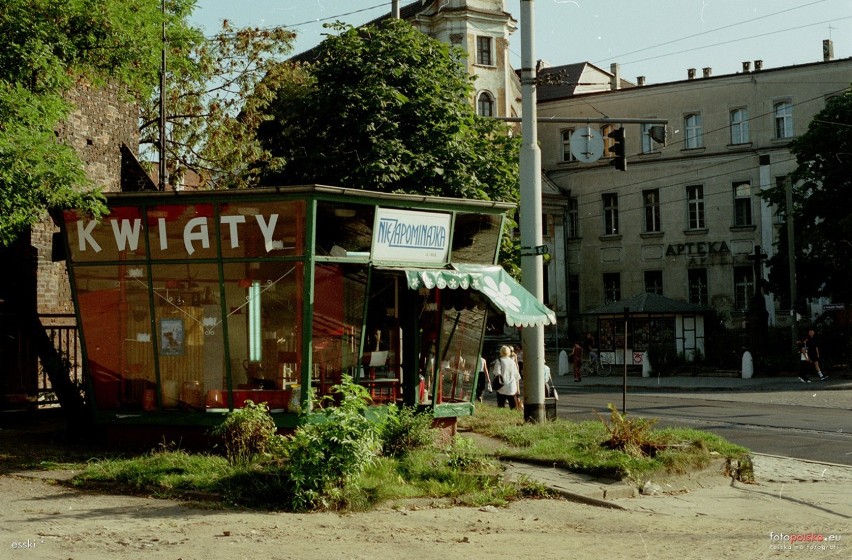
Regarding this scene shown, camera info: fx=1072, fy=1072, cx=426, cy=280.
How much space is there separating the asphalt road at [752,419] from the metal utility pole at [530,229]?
3830 millimetres

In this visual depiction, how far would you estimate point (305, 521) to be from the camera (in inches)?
411

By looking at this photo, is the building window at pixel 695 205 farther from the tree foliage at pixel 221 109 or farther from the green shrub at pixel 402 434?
the green shrub at pixel 402 434

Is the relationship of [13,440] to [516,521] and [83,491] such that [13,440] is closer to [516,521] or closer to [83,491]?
[83,491]

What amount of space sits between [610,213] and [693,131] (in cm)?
642

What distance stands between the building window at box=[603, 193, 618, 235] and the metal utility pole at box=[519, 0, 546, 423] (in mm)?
43252

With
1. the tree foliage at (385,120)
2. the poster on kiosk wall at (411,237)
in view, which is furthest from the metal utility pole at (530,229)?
the tree foliage at (385,120)

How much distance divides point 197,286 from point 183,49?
264 inches

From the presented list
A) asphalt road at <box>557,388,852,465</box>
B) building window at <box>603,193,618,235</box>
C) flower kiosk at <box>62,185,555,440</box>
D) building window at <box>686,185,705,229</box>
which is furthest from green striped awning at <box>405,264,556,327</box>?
building window at <box>603,193,618,235</box>

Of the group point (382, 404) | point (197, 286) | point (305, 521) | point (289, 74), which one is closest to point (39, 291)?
point (197, 286)

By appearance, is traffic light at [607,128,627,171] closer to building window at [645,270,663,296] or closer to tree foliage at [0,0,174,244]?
tree foliage at [0,0,174,244]

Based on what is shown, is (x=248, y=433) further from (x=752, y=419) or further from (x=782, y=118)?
(x=782, y=118)

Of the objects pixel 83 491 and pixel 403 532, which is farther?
pixel 83 491

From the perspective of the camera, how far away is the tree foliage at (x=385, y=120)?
24.5 metres

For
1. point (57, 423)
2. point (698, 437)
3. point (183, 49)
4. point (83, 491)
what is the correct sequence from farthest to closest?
point (183, 49) < point (57, 423) < point (698, 437) < point (83, 491)
